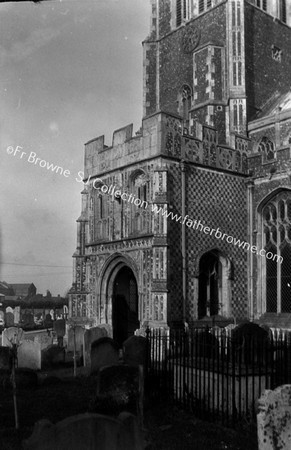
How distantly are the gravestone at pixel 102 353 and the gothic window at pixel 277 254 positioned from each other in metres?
7.52

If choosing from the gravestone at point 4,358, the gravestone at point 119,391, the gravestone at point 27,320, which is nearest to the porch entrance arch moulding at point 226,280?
the gravestone at point 4,358

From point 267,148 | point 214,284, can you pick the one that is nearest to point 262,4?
point 267,148

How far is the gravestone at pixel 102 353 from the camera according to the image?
12188 mm

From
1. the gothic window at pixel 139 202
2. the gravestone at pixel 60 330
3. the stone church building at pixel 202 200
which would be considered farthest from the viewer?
the gravestone at pixel 60 330

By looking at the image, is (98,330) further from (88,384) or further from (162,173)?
(162,173)

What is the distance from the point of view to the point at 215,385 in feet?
27.3

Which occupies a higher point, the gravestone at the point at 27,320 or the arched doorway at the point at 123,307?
the arched doorway at the point at 123,307

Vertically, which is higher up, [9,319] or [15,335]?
[15,335]

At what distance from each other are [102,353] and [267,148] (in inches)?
419

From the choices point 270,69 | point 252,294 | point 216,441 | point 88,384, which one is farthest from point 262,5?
point 216,441

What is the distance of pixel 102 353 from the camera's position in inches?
483

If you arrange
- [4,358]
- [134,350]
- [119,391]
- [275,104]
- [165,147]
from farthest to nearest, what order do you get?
[275,104]
[165,147]
[4,358]
[134,350]
[119,391]

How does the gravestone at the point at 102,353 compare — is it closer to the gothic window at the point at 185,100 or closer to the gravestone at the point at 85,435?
the gravestone at the point at 85,435

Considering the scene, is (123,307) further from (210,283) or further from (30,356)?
(30,356)
